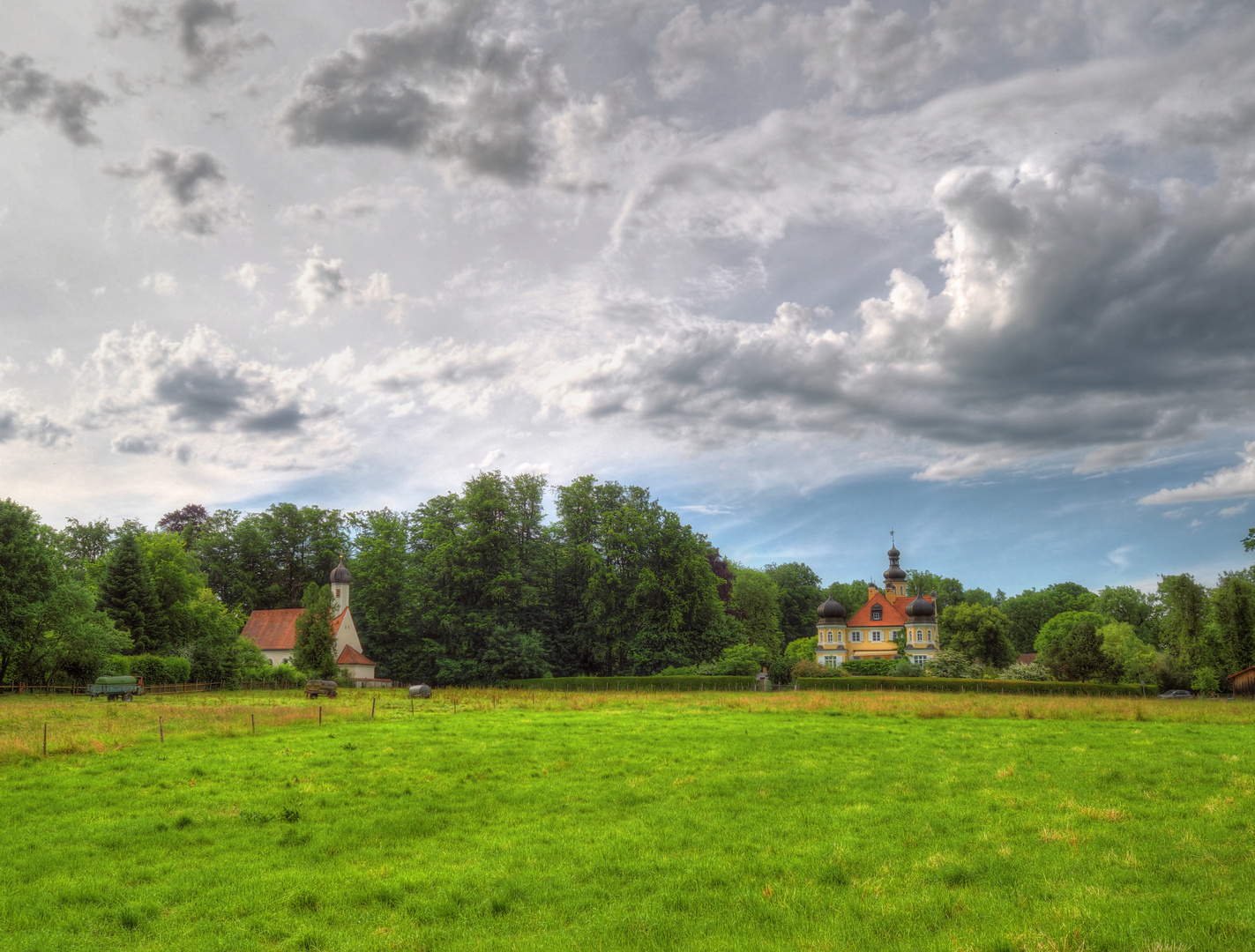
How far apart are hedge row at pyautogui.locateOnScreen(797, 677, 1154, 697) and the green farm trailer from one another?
139 ft

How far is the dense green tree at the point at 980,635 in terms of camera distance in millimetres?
66875

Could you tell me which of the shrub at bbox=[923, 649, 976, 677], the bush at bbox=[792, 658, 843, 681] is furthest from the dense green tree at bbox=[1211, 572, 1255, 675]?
the bush at bbox=[792, 658, 843, 681]

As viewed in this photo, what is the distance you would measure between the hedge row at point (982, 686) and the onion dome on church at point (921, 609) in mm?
24048

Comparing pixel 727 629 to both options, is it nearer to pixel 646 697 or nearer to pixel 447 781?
pixel 646 697

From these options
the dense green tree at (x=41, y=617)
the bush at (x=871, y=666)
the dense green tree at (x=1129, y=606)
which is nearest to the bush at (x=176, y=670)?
the dense green tree at (x=41, y=617)

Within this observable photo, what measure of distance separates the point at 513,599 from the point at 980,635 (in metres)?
40.2

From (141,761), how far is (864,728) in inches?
817

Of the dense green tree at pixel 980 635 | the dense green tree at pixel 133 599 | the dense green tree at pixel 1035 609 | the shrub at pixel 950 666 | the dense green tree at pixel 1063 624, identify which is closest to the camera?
the dense green tree at pixel 133 599

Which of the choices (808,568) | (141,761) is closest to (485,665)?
(141,761)

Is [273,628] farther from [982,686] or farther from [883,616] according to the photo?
[883,616]

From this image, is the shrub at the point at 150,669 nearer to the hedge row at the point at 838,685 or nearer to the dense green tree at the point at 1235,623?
the hedge row at the point at 838,685

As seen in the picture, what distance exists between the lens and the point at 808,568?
117 m

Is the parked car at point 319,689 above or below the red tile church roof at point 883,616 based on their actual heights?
below

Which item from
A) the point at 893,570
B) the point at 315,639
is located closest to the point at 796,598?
the point at 893,570
